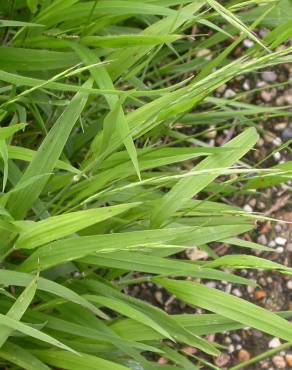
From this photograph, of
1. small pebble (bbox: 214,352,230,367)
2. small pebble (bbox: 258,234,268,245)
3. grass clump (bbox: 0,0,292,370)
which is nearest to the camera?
grass clump (bbox: 0,0,292,370)

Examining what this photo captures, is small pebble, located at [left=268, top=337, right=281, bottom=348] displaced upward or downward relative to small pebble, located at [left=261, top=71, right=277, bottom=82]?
downward

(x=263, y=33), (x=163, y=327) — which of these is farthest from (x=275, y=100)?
(x=163, y=327)

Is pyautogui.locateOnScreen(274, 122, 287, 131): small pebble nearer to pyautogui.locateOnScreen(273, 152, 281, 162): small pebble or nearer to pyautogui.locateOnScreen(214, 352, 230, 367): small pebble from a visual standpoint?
pyautogui.locateOnScreen(273, 152, 281, 162): small pebble

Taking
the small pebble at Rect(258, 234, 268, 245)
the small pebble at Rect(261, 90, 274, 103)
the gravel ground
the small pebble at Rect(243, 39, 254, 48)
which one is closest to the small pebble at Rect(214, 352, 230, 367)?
the gravel ground

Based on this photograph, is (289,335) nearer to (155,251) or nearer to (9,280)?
(155,251)

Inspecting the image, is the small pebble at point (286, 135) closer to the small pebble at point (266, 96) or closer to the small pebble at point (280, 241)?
the small pebble at point (266, 96)

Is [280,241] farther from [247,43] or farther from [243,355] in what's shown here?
[247,43]
